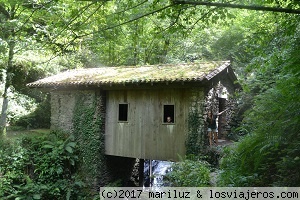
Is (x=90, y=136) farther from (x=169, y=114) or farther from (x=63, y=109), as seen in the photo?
(x=169, y=114)

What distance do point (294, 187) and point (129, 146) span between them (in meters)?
7.03

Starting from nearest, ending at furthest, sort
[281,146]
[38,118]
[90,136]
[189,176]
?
1. [281,146]
2. [189,176]
3. [90,136]
4. [38,118]

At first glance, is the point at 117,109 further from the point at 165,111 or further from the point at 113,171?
the point at 113,171

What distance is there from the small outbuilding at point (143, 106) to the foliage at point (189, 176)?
231cm

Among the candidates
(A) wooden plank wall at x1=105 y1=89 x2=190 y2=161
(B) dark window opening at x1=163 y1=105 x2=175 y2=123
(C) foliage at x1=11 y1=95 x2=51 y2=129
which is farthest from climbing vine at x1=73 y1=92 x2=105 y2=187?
(C) foliage at x1=11 y1=95 x2=51 y2=129

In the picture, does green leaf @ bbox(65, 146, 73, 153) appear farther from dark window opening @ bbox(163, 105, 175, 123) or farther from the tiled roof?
dark window opening @ bbox(163, 105, 175, 123)

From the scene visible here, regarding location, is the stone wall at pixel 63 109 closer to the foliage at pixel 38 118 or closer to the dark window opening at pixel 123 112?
the dark window opening at pixel 123 112

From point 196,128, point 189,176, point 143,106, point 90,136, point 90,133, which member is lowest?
point 189,176

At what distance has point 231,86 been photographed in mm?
11820

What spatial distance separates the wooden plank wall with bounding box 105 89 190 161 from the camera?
8837mm

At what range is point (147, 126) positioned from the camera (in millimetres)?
9391

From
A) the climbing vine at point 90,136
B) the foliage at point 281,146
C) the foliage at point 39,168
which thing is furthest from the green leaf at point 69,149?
the foliage at point 281,146

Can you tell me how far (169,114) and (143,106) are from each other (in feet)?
3.14

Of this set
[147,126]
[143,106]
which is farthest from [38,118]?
[147,126]
